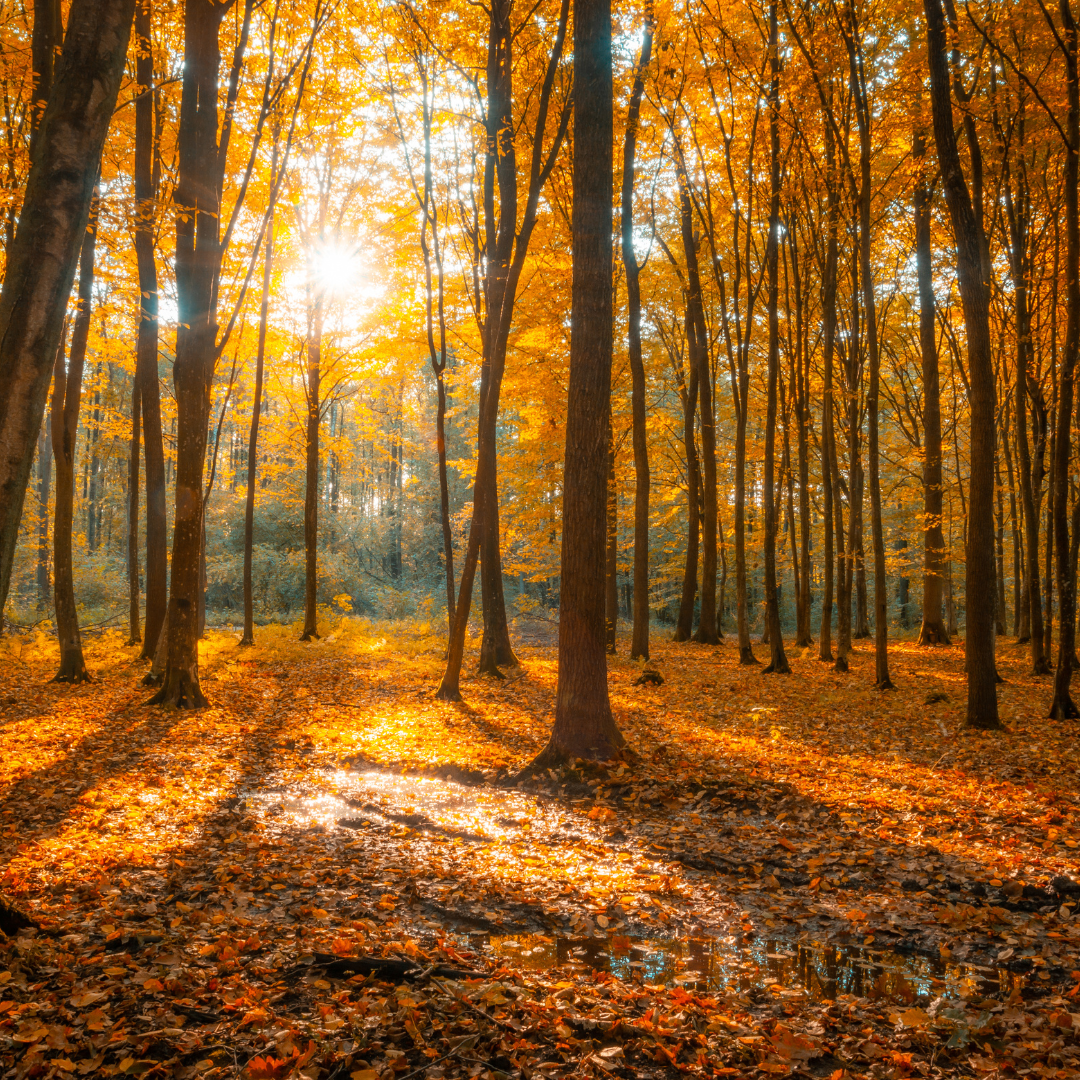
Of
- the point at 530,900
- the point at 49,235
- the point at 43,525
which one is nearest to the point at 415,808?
the point at 530,900

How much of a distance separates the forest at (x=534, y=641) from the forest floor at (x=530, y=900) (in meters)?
0.03

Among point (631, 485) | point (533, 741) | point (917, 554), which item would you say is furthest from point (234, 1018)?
point (917, 554)

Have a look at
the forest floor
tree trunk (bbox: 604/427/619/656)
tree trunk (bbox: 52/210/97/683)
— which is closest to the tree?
tree trunk (bbox: 52/210/97/683)

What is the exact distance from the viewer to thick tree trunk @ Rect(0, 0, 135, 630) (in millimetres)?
2783

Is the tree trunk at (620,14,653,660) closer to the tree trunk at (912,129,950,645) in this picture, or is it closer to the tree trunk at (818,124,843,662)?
the tree trunk at (818,124,843,662)

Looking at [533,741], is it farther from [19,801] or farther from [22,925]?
[22,925]

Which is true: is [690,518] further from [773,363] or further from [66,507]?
[66,507]

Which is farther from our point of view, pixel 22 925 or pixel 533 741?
pixel 533 741

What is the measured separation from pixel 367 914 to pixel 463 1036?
1.28m

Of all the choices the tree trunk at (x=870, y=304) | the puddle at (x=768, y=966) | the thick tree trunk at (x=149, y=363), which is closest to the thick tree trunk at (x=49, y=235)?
the puddle at (x=768, y=966)

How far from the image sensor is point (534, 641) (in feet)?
67.0

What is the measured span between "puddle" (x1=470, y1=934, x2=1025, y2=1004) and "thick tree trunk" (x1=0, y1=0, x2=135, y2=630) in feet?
9.63

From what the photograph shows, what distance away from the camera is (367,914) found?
360cm

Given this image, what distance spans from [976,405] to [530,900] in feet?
24.3
